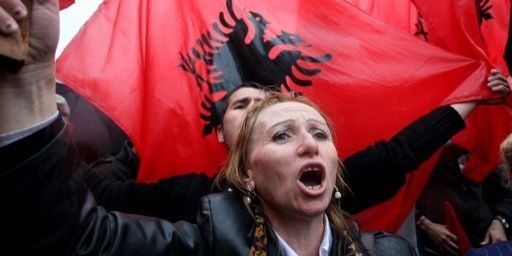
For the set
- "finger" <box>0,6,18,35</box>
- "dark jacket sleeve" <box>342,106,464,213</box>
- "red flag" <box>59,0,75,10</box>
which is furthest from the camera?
"red flag" <box>59,0,75,10</box>

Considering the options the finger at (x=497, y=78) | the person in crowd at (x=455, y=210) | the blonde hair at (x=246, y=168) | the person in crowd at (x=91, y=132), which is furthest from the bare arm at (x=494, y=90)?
the person in crowd at (x=91, y=132)

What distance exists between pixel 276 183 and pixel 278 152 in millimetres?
93

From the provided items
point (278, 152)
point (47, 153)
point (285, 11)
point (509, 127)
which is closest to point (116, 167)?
point (285, 11)

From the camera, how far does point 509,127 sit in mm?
2654

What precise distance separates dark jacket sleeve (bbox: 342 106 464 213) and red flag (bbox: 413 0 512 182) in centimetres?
33

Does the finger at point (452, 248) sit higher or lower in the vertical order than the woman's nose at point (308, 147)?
lower

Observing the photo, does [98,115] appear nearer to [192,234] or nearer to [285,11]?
[285,11]

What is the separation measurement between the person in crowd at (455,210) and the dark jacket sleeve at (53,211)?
2.06 m

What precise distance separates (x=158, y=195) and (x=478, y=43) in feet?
5.28

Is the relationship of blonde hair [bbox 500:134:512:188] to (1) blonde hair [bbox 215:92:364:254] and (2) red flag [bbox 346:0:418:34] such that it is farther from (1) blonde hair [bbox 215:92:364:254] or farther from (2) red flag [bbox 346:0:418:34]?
(2) red flag [bbox 346:0:418:34]

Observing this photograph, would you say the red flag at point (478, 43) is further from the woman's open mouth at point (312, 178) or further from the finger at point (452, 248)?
the woman's open mouth at point (312, 178)

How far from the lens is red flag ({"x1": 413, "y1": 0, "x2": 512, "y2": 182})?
2.62 metres

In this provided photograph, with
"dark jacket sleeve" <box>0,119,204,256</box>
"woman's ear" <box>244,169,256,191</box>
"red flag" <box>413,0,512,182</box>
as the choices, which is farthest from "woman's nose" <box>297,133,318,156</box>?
"red flag" <box>413,0,512,182</box>

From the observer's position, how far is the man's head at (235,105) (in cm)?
246
